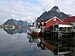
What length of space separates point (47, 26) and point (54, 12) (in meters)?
103

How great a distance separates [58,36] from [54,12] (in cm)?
11862

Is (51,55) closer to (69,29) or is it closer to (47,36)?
(69,29)

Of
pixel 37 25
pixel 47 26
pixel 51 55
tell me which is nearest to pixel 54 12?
pixel 37 25

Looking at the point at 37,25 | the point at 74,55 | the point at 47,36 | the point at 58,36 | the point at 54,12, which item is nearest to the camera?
the point at 74,55

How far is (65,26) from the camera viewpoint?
48938 millimetres

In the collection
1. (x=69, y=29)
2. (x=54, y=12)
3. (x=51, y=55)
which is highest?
(x=54, y=12)

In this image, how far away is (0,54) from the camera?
89.5ft

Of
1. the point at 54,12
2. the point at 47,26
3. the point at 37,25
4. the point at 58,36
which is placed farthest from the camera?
the point at 54,12

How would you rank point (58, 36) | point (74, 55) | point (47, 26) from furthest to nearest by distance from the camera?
point (47, 26) < point (58, 36) < point (74, 55)

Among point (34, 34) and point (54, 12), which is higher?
point (54, 12)

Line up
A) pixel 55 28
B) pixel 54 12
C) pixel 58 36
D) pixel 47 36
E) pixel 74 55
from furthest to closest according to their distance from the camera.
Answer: pixel 54 12
pixel 47 36
pixel 55 28
pixel 58 36
pixel 74 55

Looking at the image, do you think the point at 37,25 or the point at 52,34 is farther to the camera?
the point at 37,25

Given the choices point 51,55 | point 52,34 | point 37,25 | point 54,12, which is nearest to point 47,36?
point 52,34

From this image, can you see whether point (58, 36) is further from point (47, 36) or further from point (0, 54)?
point (0, 54)
